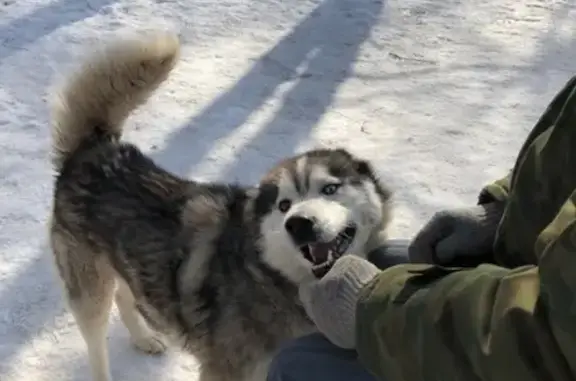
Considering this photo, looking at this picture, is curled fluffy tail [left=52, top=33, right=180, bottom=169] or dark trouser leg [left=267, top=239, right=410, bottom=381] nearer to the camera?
dark trouser leg [left=267, top=239, right=410, bottom=381]

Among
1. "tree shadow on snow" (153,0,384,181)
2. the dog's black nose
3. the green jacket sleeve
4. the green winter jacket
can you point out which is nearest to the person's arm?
the green winter jacket

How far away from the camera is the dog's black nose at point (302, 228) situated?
1.86 metres

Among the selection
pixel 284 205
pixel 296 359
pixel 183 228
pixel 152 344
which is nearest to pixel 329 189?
pixel 284 205

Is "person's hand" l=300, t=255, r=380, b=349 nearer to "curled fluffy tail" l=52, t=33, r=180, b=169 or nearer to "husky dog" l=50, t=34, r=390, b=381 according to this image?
"husky dog" l=50, t=34, r=390, b=381

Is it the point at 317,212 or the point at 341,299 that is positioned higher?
the point at 341,299

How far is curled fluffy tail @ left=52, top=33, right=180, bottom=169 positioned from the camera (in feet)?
7.27

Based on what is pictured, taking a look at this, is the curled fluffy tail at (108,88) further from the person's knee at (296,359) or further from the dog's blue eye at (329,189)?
the person's knee at (296,359)

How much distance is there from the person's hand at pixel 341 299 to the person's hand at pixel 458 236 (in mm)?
192

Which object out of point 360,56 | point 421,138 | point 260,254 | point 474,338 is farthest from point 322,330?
point 360,56

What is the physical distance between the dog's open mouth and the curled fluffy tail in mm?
673

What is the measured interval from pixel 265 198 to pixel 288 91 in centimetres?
194

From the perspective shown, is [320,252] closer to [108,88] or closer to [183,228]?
[183,228]

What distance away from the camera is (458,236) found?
5.22 ft

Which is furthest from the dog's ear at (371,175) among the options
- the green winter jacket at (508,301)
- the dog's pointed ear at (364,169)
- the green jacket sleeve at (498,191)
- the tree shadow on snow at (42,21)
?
the tree shadow on snow at (42,21)
